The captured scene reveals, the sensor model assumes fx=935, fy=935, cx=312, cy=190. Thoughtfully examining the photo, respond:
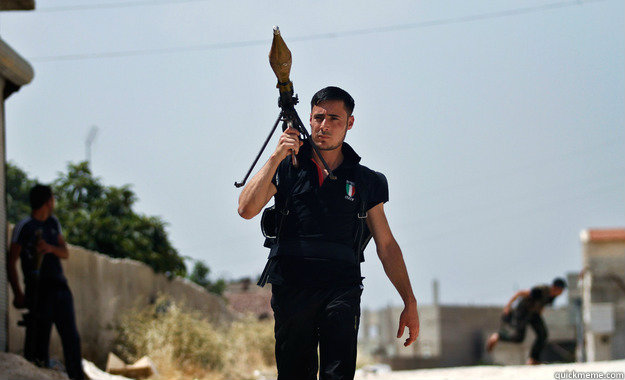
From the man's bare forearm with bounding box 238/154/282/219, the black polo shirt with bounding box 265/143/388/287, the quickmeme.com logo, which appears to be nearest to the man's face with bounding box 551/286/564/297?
the quickmeme.com logo

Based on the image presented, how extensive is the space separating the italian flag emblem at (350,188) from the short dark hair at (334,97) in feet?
1.16

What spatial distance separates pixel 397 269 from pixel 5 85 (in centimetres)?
610

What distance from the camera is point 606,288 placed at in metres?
28.2

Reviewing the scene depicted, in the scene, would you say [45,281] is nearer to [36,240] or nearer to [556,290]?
[36,240]

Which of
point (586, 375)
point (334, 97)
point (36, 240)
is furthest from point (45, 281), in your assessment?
point (586, 375)

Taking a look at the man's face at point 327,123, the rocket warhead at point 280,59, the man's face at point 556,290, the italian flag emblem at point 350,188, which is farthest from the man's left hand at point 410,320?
the man's face at point 556,290

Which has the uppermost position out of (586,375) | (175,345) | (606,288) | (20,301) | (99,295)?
(606,288)

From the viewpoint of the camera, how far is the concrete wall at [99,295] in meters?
11.2

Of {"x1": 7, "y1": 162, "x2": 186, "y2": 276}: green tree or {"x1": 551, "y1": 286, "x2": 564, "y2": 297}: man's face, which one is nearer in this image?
{"x1": 551, "y1": 286, "x2": 564, "y2": 297}: man's face

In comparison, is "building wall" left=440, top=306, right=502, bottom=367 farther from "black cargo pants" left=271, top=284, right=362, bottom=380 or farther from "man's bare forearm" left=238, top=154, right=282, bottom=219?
"man's bare forearm" left=238, top=154, right=282, bottom=219

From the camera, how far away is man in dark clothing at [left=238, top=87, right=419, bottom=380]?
428 centimetres

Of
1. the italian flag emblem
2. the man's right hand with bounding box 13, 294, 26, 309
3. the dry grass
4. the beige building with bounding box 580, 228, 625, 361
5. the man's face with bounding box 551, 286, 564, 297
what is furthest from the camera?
the beige building with bounding box 580, 228, 625, 361

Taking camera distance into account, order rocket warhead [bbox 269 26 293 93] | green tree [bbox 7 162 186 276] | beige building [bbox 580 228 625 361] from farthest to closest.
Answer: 1. beige building [bbox 580 228 625 361]
2. green tree [bbox 7 162 186 276]
3. rocket warhead [bbox 269 26 293 93]

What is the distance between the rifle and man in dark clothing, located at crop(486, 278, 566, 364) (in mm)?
9514
